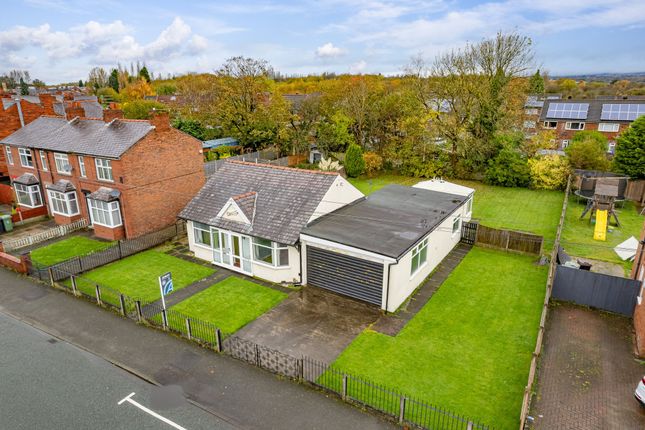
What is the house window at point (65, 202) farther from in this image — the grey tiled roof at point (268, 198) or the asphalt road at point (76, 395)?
the asphalt road at point (76, 395)

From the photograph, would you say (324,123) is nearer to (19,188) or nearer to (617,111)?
(19,188)

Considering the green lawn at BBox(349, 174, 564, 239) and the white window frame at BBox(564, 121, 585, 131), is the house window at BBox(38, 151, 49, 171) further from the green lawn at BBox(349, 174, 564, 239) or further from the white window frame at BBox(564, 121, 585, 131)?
the white window frame at BBox(564, 121, 585, 131)

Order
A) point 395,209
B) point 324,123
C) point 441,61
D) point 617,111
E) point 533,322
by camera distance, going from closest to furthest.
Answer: point 533,322, point 395,209, point 441,61, point 324,123, point 617,111

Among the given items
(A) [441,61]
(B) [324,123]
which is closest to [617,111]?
(A) [441,61]

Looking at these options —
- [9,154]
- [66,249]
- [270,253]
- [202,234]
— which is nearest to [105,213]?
[66,249]

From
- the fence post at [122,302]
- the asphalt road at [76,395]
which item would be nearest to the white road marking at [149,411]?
the asphalt road at [76,395]

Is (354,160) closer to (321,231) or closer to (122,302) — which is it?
(321,231)
